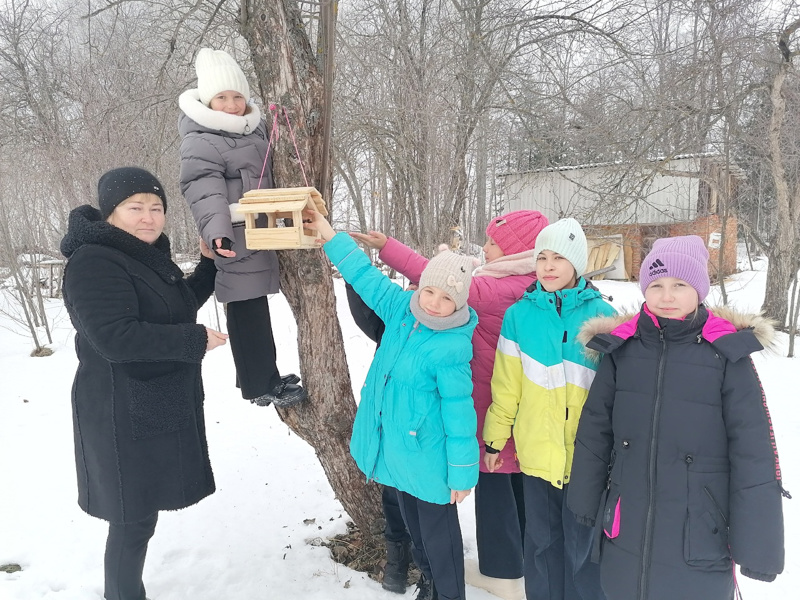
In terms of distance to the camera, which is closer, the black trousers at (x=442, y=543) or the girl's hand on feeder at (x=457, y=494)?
the girl's hand on feeder at (x=457, y=494)

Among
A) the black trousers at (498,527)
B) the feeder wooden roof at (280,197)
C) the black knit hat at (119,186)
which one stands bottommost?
the black trousers at (498,527)

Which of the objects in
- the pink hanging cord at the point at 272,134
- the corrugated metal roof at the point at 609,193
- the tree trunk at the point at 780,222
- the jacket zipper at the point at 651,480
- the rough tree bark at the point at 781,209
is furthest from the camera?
the tree trunk at the point at 780,222

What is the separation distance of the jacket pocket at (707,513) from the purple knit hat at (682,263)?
2.00 feet

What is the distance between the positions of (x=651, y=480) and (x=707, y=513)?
0.19 meters

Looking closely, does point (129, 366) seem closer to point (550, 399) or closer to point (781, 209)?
point (550, 399)

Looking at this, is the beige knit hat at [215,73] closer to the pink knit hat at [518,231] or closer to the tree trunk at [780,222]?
the pink knit hat at [518,231]

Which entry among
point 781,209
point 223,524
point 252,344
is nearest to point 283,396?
point 252,344

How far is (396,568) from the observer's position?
106 inches

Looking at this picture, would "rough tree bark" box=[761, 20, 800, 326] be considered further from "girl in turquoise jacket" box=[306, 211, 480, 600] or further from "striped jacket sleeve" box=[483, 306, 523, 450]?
"girl in turquoise jacket" box=[306, 211, 480, 600]

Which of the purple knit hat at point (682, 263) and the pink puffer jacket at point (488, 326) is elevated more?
the purple knit hat at point (682, 263)

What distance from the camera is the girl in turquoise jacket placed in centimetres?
212

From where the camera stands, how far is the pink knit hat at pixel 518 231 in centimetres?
256

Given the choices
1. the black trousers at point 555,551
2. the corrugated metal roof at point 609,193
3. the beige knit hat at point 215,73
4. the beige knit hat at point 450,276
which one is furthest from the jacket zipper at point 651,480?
the corrugated metal roof at point 609,193

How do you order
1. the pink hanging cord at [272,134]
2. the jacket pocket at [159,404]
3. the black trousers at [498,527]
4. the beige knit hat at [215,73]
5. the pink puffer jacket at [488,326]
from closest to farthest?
the jacket pocket at [159,404] → the beige knit hat at [215,73] → the pink hanging cord at [272,134] → the pink puffer jacket at [488,326] → the black trousers at [498,527]
